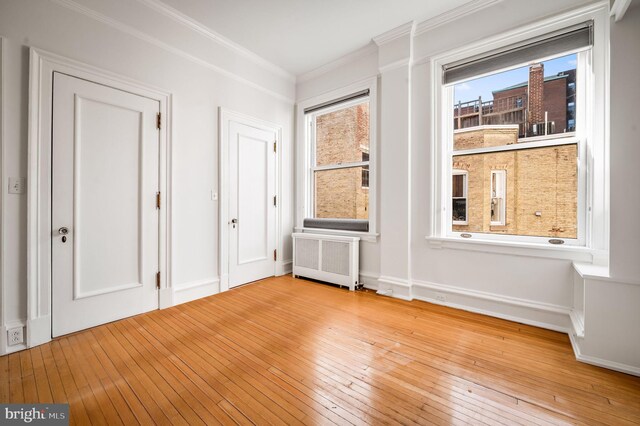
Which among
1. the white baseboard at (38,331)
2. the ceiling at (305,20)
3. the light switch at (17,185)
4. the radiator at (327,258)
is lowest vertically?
the white baseboard at (38,331)

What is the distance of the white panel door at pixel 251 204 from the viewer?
369 centimetres

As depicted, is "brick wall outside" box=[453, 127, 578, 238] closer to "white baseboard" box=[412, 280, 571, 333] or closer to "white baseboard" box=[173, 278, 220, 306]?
"white baseboard" box=[412, 280, 571, 333]

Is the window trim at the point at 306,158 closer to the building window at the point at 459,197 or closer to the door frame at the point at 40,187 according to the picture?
the building window at the point at 459,197

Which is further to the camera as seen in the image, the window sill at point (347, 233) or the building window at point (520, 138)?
the window sill at point (347, 233)

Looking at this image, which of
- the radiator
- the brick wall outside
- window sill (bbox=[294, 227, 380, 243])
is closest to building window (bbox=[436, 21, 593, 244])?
the brick wall outside

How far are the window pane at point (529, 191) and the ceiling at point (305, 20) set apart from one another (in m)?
1.72

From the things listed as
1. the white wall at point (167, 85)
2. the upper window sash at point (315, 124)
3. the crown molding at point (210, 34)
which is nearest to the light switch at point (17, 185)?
the white wall at point (167, 85)

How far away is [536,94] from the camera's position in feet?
8.66

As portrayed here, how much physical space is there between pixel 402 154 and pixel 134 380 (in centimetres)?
324

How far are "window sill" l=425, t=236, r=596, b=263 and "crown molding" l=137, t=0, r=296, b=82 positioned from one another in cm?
→ 332

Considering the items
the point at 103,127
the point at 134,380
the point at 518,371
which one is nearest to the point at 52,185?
the point at 103,127

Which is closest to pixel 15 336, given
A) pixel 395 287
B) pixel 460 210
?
pixel 395 287

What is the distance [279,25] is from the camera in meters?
3.20

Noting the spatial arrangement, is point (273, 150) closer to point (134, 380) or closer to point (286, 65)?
point (286, 65)
